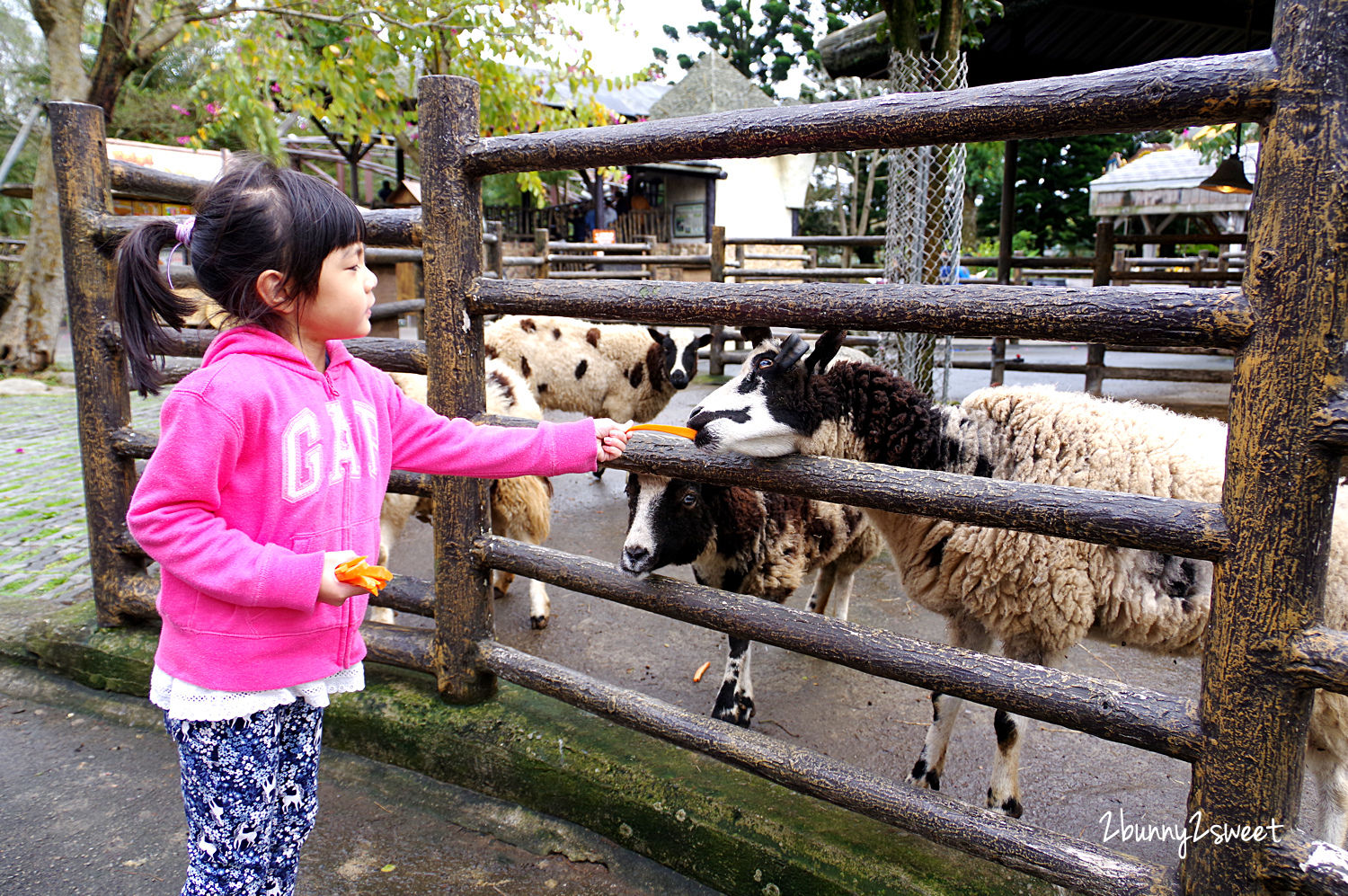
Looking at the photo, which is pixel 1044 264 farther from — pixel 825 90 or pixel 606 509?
pixel 825 90

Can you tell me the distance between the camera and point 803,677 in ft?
11.9

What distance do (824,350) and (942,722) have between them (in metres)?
1.29

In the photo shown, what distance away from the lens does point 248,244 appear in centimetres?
152

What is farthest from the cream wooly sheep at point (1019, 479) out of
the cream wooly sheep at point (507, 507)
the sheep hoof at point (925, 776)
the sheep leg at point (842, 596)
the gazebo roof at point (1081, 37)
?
the gazebo roof at point (1081, 37)

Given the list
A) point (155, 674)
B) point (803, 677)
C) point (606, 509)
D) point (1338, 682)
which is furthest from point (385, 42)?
point (1338, 682)

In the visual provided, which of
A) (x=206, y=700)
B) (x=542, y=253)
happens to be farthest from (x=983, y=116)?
(x=542, y=253)

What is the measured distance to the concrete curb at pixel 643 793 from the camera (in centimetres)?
201

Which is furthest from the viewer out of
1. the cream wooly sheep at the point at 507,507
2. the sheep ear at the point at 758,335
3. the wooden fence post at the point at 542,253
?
the wooden fence post at the point at 542,253

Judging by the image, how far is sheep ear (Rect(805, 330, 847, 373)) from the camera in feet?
7.59

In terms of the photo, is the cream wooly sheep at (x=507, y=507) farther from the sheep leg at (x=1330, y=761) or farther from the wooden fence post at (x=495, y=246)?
the wooden fence post at (x=495, y=246)

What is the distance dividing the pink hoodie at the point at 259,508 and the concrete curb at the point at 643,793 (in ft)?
3.14

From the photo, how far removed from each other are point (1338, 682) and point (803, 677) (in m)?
2.33

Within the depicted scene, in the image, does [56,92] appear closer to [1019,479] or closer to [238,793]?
[238,793]

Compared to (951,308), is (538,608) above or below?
Answer: below
